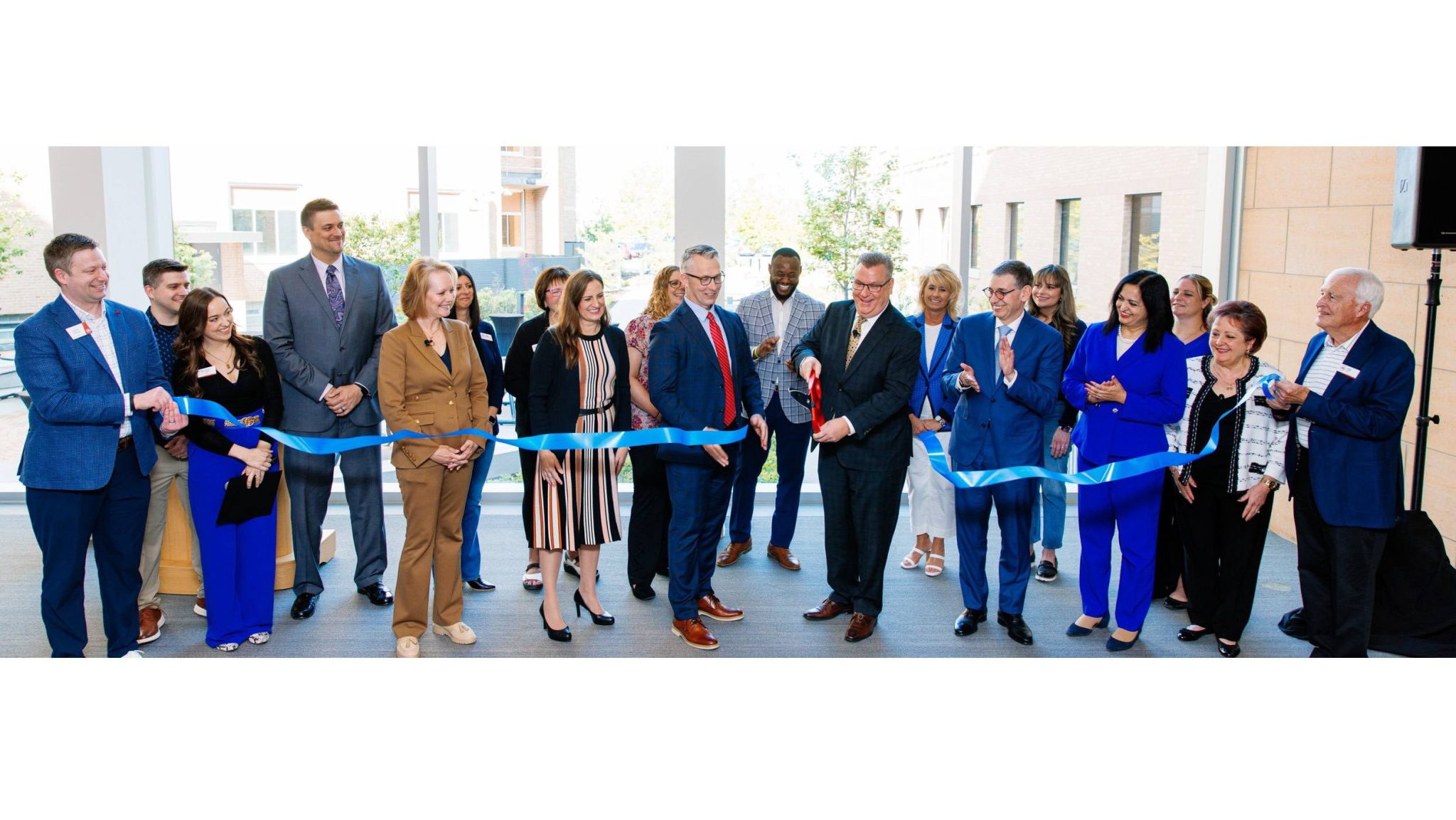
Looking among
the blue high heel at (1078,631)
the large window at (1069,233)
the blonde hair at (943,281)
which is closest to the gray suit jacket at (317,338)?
the blonde hair at (943,281)

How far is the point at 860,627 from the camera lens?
4.23 metres

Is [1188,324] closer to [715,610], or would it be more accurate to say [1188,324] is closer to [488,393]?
[715,610]

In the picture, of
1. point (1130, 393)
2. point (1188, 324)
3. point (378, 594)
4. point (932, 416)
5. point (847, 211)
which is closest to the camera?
point (1130, 393)

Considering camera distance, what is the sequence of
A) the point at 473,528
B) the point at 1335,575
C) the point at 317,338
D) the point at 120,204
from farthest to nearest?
the point at 120,204 → the point at 473,528 → the point at 317,338 → the point at 1335,575

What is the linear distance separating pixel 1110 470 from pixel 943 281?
1.32 metres

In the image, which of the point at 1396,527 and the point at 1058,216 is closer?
the point at 1396,527

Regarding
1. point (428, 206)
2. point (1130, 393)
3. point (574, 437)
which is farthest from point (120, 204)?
point (1130, 393)

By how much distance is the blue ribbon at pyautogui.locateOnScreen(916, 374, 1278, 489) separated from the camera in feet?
13.1

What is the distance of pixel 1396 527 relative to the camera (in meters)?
4.04

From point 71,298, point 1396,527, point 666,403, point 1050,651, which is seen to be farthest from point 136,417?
point 1396,527

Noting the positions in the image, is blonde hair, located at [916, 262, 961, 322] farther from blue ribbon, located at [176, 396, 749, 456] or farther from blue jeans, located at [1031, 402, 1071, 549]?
blue ribbon, located at [176, 396, 749, 456]

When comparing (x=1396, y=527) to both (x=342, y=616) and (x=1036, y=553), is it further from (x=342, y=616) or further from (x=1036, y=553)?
(x=342, y=616)

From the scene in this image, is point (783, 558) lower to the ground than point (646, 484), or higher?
lower

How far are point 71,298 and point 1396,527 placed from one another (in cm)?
517
